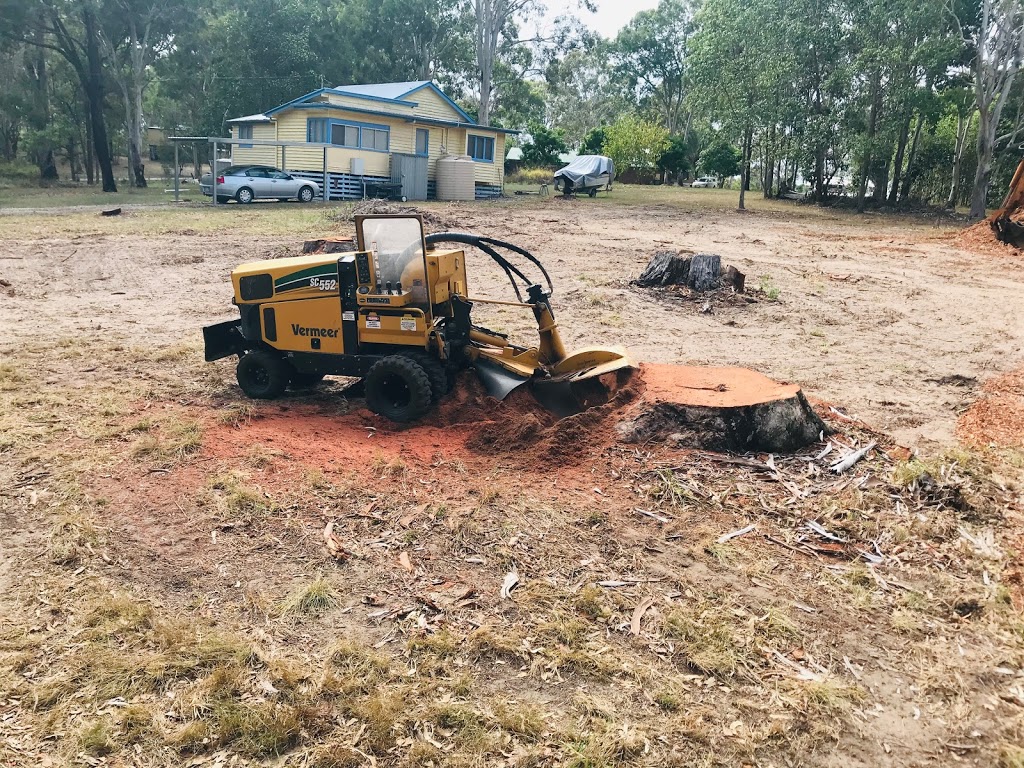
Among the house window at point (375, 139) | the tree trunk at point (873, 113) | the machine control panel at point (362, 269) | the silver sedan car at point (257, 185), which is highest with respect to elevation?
the tree trunk at point (873, 113)

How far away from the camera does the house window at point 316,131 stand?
31.5 m

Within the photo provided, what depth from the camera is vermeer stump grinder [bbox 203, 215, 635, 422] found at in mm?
6734

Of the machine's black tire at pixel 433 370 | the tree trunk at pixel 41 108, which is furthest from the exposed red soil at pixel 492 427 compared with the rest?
the tree trunk at pixel 41 108

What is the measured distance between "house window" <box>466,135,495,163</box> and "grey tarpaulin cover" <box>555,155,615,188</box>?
342cm

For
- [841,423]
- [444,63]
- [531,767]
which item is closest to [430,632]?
[531,767]

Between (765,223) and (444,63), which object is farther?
(444,63)

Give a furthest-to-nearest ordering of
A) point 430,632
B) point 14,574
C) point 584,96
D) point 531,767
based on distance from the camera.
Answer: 1. point 584,96
2. point 14,574
3. point 430,632
4. point 531,767

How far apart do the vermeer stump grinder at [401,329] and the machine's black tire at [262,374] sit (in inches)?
0.6

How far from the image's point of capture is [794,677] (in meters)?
3.62

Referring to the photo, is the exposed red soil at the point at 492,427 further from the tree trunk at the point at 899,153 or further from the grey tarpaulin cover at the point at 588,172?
the grey tarpaulin cover at the point at 588,172

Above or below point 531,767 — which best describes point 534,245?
above

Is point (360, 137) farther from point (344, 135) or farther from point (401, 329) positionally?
point (401, 329)

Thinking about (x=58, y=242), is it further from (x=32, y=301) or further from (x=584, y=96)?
(x=584, y=96)

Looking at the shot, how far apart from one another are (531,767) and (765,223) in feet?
84.6
